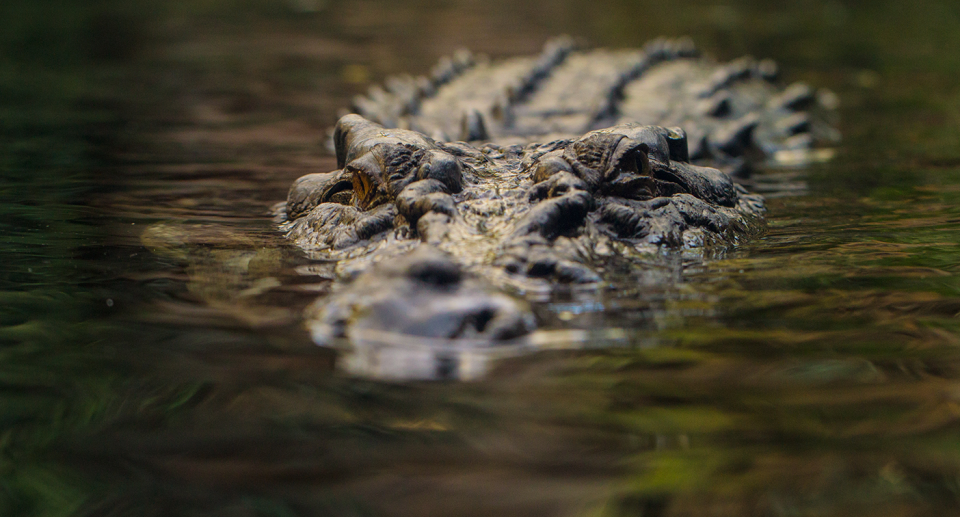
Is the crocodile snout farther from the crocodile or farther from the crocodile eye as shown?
the crocodile eye

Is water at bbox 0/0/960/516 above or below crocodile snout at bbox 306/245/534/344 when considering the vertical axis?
below

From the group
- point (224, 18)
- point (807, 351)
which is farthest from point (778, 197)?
point (224, 18)

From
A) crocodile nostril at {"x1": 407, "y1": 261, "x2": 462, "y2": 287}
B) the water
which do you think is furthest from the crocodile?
the water

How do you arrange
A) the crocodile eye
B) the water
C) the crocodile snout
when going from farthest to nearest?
the crocodile eye, the crocodile snout, the water

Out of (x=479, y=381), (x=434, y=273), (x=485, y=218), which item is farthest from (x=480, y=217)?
(x=479, y=381)

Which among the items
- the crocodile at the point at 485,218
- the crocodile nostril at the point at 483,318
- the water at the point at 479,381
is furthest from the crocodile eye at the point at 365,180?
the crocodile nostril at the point at 483,318

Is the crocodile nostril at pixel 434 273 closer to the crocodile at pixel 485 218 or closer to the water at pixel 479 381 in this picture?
the crocodile at pixel 485 218

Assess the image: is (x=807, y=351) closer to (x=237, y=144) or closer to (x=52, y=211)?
(x=52, y=211)

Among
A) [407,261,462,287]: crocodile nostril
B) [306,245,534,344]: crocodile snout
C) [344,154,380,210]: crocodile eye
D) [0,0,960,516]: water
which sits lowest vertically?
[0,0,960,516]: water

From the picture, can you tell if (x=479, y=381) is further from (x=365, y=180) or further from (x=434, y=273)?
(x=365, y=180)
